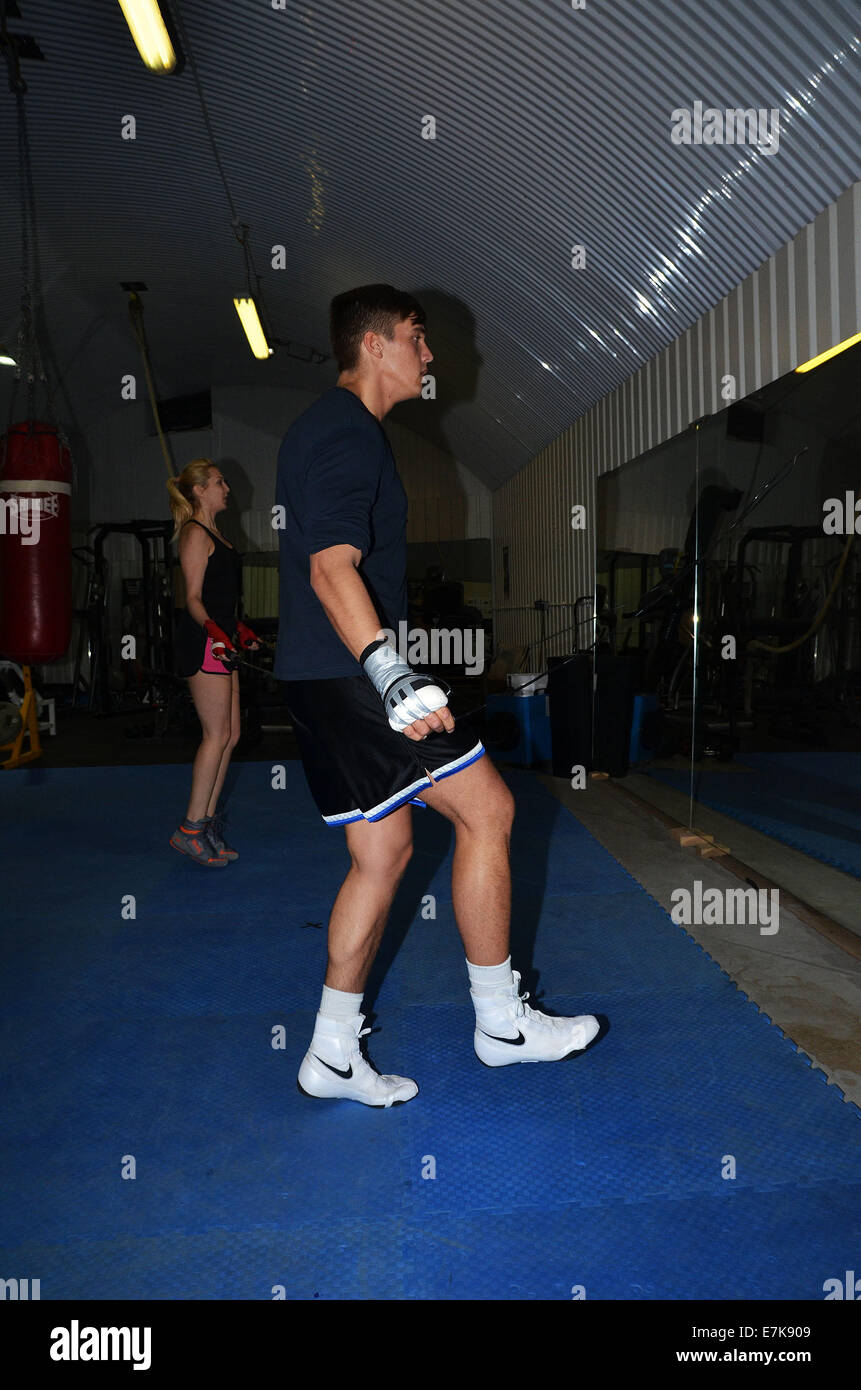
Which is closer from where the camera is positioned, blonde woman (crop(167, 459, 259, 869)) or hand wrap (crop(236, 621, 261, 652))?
blonde woman (crop(167, 459, 259, 869))

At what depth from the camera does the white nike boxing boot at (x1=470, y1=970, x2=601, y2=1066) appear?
2.00 metres

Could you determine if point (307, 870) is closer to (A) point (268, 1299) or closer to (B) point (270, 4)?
(A) point (268, 1299)

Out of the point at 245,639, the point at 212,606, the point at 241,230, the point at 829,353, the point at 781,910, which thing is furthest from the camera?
the point at 241,230

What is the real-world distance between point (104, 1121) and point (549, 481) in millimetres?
8006

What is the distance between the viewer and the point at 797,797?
5.21 meters

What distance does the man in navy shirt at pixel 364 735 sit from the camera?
5.72 feet

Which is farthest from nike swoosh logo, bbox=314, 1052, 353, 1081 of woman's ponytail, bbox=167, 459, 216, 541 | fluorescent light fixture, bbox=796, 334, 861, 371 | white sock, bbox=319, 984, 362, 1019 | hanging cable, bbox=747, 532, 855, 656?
hanging cable, bbox=747, 532, 855, 656

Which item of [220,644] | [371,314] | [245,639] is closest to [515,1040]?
[371,314]

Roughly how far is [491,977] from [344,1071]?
39 centimetres

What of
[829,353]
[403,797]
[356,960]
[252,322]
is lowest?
[356,960]

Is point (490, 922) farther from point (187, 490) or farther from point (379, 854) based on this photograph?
point (187, 490)

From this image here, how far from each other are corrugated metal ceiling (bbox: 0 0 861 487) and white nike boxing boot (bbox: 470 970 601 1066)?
3.50 m

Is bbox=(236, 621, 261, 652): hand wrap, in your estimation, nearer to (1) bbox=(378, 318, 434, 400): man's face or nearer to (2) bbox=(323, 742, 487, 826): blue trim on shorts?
(1) bbox=(378, 318, 434, 400): man's face
